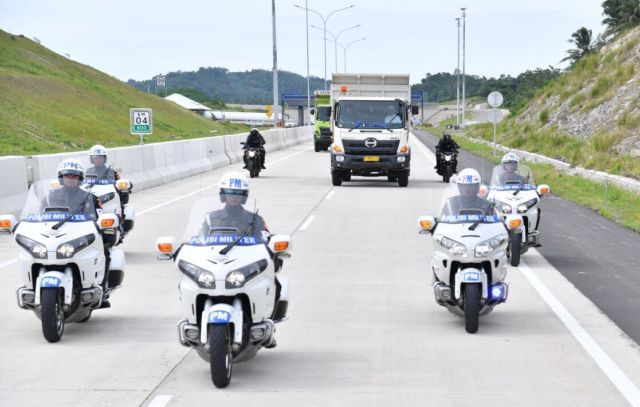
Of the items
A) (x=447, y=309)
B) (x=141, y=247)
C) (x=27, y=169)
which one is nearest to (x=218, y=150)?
(x=27, y=169)

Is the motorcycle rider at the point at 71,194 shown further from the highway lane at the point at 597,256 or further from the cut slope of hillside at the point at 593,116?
the cut slope of hillside at the point at 593,116

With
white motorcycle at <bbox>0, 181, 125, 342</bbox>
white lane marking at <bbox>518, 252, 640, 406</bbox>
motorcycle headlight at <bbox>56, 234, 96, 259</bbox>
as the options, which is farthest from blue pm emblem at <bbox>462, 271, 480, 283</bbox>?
motorcycle headlight at <bbox>56, 234, 96, 259</bbox>

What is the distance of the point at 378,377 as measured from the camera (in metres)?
7.99

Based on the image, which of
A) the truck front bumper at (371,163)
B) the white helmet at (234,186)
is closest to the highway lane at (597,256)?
the white helmet at (234,186)

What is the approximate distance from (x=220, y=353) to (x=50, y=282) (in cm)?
216

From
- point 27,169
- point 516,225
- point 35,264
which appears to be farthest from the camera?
point 27,169

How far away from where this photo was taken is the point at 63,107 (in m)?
80.2

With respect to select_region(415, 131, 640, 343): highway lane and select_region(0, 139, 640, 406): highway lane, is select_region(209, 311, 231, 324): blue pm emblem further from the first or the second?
select_region(415, 131, 640, 343): highway lane

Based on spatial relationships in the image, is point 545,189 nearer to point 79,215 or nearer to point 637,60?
point 79,215

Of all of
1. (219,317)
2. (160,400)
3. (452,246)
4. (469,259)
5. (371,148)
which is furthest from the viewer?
(371,148)

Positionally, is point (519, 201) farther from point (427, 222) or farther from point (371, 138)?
point (371, 138)

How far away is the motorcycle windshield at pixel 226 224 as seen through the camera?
7.96 metres

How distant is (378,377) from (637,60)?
43.3 metres

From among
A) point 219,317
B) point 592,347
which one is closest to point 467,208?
point 592,347
